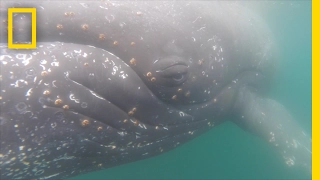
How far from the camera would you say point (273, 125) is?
40.4 feet

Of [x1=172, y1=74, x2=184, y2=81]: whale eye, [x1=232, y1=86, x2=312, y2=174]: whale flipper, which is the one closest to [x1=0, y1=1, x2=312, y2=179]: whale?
[x1=172, y1=74, x2=184, y2=81]: whale eye

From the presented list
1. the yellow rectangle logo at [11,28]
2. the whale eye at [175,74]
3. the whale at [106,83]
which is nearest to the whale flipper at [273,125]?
the whale at [106,83]

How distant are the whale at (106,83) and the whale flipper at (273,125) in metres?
2.18

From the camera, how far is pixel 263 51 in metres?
12.1

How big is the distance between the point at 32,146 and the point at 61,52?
1.88m

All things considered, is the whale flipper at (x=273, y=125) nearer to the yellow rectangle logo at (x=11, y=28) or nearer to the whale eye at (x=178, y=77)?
the whale eye at (x=178, y=77)

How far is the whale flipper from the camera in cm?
1109

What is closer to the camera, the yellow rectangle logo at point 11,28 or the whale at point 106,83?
the whale at point 106,83

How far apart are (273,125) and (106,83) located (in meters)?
8.67

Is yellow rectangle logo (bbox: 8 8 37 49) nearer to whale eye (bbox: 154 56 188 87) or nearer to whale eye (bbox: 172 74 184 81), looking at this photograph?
whale eye (bbox: 154 56 188 87)

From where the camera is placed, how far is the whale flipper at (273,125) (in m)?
11.1

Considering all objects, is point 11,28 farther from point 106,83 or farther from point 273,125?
point 273,125

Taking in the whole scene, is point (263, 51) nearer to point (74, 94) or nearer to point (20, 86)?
point (74, 94)

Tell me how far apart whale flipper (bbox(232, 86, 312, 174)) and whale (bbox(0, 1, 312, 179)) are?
85.7 inches
